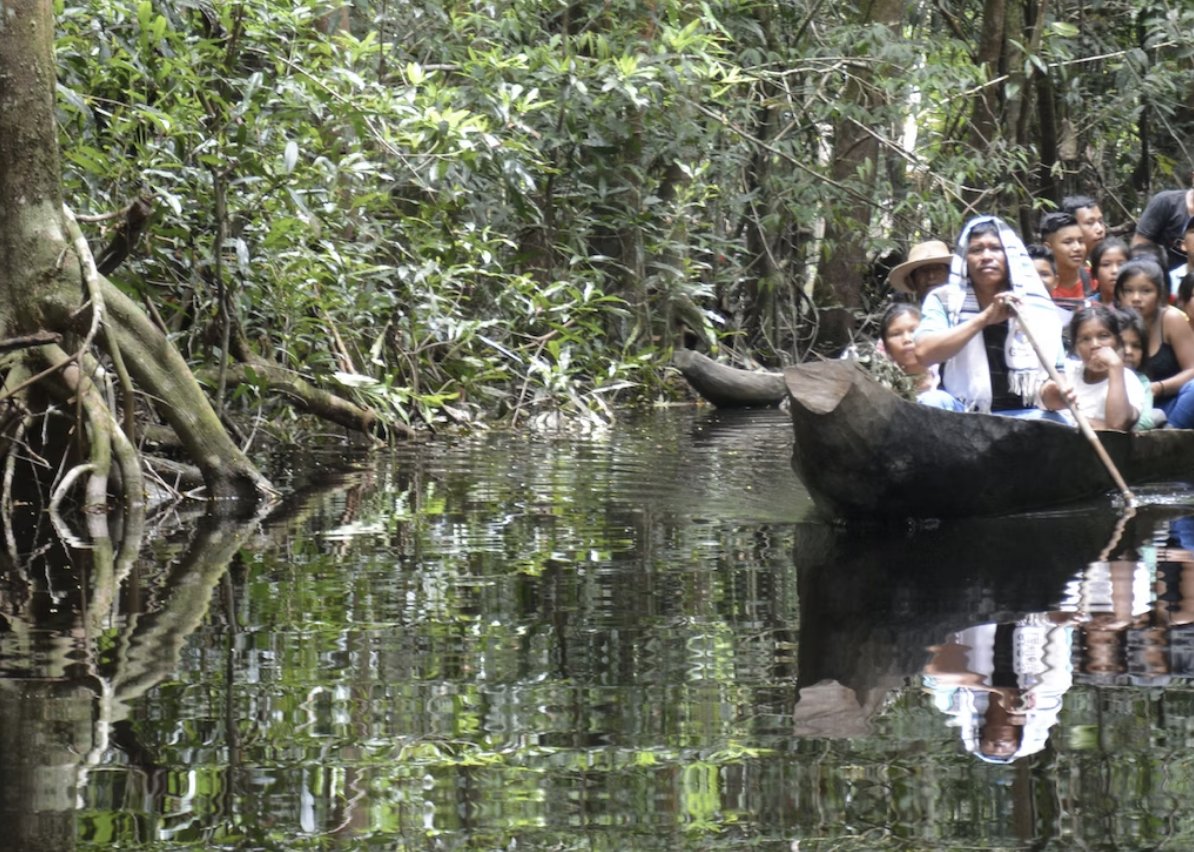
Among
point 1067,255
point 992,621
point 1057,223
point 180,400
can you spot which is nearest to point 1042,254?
point 1067,255

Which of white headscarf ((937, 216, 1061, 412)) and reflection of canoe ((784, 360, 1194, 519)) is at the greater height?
white headscarf ((937, 216, 1061, 412))

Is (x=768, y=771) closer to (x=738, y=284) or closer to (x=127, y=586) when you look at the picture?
(x=127, y=586)

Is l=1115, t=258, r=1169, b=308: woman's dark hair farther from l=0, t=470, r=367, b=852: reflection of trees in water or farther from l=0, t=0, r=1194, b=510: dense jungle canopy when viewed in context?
l=0, t=470, r=367, b=852: reflection of trees in water

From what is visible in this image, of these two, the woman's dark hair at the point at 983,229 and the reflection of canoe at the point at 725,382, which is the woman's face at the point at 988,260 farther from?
the reflection of canoe at the point at 725,382

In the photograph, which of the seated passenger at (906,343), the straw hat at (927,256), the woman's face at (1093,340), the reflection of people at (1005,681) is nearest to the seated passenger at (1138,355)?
the woman's face at (1093,340)

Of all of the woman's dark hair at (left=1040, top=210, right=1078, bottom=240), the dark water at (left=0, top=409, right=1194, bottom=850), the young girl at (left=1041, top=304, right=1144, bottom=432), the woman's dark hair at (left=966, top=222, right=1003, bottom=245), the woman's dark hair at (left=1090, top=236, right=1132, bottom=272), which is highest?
the woman's dark hair at (left=1040, top=210, right=1078, bottom=240)

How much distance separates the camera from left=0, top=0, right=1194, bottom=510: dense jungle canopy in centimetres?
791

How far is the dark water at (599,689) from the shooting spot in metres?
2.83

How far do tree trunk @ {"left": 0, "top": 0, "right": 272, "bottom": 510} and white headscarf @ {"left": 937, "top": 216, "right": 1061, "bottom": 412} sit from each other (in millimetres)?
3527

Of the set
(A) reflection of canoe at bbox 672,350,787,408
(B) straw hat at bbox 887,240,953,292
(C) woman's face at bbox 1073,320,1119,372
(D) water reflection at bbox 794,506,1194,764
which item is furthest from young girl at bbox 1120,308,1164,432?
(A) reflection of canoe at bbox 672,350,787,408

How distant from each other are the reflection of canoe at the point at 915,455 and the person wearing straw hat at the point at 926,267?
138 centimetres

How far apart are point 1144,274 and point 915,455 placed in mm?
2683

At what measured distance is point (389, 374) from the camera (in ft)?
35.2

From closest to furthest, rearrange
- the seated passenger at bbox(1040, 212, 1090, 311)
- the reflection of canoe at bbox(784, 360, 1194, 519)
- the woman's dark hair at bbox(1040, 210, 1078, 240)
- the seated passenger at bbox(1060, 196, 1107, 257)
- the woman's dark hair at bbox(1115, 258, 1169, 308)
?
the reflection of canoe at bbox(784, 360, 1194, 519)
the woman's dark hair at bbox(1115, 258, 1169, 308)
the seated passenger at bbox(1040, 212, 1090, 311)
the woman's dark hair at bbox(1040, 210, 1078, 240)
the seated passenger at bbox(1060, 196, 1107, 257)
